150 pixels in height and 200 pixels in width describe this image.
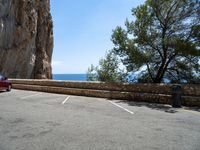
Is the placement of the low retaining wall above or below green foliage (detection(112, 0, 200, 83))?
below

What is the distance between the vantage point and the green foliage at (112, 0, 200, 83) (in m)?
15.0

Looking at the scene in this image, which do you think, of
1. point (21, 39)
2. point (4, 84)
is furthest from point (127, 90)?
point (21, 39)

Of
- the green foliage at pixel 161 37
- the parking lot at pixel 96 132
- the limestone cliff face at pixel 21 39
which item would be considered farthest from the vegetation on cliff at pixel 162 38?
the limestone cliff face at pixel 21 39

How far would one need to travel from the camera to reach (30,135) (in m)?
5.42

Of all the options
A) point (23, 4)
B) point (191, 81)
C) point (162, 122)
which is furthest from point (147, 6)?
point (23, 4)

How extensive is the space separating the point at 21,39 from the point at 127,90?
34.2m

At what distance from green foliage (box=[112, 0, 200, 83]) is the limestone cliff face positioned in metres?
30.8

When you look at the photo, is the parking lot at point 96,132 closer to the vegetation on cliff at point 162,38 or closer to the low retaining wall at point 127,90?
the low retaining wall at point 127,90

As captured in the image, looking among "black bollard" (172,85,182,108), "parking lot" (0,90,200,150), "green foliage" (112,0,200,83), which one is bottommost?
"parking lot" (0,90,200,150)

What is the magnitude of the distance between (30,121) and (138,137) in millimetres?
3777

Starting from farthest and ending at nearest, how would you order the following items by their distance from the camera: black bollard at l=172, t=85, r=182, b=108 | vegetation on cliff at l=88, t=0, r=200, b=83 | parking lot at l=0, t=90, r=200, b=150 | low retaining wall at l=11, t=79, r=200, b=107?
1. vegetation on cliff at l=88, t=0, r=200, b=83
2. low retaining wall at l=11, t=79, r=200, b=107
3. black bollard at l=172, t=85, r=182, b=108
4. parking lot at l=0, t=90, r=200, b=150

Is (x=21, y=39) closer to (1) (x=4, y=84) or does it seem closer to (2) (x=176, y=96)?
(1) (x=4, y=84)

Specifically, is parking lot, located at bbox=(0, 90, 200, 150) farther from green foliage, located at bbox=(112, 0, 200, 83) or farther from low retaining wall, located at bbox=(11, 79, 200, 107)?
green foliage, located at bbox=(112, 0, 200, 83)

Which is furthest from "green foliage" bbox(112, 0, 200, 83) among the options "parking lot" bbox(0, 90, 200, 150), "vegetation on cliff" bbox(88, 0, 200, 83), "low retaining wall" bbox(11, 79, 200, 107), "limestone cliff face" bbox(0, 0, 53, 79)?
"limestone cliff face" bbox(0, 0, 53, 79)
